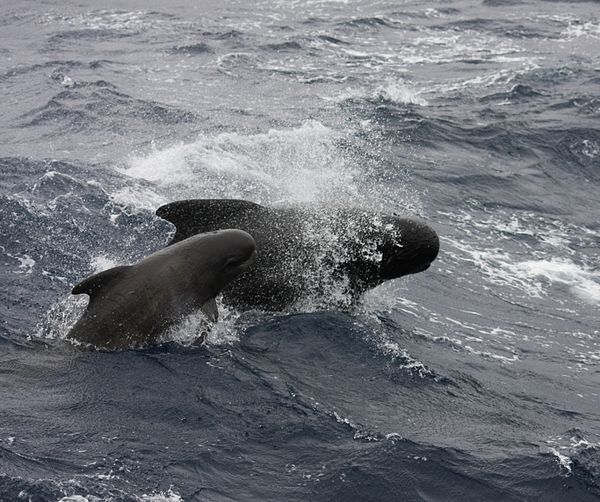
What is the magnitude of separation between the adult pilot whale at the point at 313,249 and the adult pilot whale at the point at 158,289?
1195 millimetres

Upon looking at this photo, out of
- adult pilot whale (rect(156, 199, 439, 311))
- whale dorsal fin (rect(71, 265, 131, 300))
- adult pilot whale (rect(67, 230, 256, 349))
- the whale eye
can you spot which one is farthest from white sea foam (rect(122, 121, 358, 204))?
whale dorsal fin (rect(71, 265, 131, 300))

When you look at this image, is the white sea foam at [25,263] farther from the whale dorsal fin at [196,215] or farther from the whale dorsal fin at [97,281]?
the whale dorsal fin at [97,281]

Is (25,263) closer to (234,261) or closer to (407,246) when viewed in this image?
(234,261)

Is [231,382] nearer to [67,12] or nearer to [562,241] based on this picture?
[562,241]

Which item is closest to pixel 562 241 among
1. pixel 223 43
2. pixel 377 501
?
pixel 377 501

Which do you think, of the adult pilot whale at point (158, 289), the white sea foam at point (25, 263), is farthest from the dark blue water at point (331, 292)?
the adult pilot whale at point (158, 289)

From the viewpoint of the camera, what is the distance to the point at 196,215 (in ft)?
46.6

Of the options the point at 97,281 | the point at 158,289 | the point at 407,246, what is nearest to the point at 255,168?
the point at 407,246

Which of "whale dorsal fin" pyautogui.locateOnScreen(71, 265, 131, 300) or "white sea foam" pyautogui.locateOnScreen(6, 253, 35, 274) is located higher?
"whale dorsal fin" pyautogui.locateOnScreen(71, 265, 131, 300)

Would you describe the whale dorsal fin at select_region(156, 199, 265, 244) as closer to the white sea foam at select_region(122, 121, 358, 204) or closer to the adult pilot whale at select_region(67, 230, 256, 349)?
the adult pilot whale at select_region(67, 230, 256, 349)

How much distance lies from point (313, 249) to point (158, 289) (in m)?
3.13

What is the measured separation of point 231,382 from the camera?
12.4 meters

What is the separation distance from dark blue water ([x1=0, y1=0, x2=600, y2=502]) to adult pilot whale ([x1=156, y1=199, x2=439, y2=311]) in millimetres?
330

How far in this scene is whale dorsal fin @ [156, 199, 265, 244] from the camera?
46.3 ft
